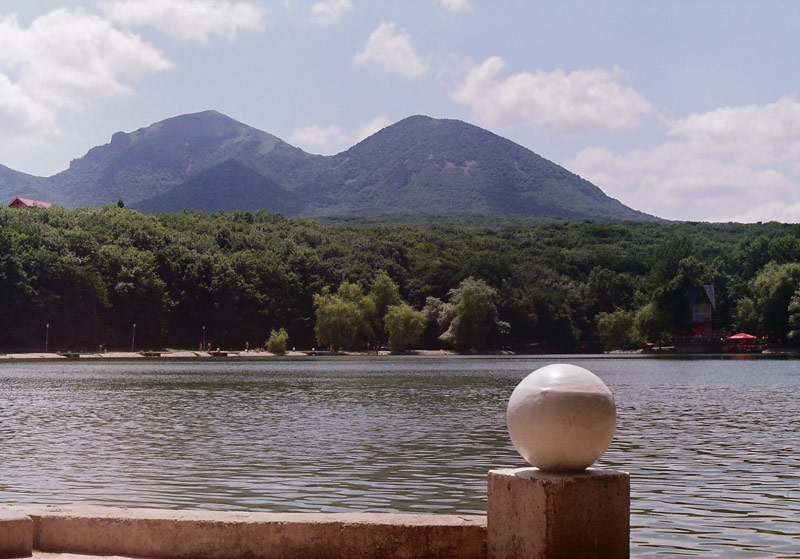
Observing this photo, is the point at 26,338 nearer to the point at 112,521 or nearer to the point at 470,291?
the point at 470,291

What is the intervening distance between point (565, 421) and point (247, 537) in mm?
3145

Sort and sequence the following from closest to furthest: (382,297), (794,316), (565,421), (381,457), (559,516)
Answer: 1. (559,516)
2. (565,421)
3. (381,457)
4. (794,316)
5. (382,297)

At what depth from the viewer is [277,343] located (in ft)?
434

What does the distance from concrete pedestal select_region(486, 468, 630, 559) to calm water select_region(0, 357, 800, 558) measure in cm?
322

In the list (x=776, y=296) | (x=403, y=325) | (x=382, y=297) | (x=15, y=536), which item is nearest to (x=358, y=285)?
(x=382, y=297)

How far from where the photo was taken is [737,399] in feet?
129

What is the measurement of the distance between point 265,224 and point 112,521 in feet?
541

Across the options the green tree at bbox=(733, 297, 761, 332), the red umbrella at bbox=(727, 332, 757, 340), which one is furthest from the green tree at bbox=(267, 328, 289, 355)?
the green tree at bbox=(733, 297, 761, 332)

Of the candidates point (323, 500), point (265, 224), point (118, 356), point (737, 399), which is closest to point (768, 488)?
point (323, 500)

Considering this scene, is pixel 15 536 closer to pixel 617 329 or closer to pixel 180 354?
pixel 180 354

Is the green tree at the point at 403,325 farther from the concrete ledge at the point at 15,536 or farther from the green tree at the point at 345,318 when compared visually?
the concrete ledge at the point at 15,536

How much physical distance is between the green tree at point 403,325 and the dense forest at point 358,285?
0.66 feet

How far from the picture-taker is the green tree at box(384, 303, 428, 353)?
133625 mm

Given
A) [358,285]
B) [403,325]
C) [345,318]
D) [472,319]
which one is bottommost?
[403,325]
